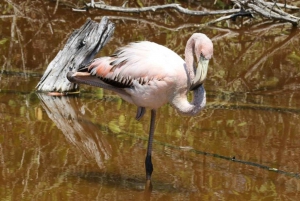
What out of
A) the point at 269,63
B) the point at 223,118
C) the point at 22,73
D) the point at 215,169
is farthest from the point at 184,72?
the point at 269,63

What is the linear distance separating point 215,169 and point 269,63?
15.7 feet

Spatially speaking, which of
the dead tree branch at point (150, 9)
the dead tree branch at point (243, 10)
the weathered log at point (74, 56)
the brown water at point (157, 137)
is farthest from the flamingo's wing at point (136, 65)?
the dead tree branch at point (150, 9)

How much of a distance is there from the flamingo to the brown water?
0.44m

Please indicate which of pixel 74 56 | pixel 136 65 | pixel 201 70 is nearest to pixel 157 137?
pixel 136 65

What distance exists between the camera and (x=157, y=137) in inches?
263

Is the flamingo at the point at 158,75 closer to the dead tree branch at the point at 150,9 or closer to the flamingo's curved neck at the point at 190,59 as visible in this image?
the flamingo's curved neck at the point at 190,59

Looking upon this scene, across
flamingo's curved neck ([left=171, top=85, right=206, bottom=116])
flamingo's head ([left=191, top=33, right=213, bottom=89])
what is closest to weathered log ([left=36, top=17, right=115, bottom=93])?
flamingo's curved neck ([left=171, top=85, right=206, bottom=116])

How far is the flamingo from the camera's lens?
5.19 m

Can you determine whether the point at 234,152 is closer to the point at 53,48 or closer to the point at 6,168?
the point at 6,168

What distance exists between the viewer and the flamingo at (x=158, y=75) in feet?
17.0

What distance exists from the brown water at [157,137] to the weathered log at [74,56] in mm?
186

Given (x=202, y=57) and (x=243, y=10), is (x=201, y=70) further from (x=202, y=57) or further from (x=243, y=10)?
(x=243, y=10)

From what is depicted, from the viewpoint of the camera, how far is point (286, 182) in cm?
562

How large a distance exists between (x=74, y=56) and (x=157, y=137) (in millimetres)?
1928
